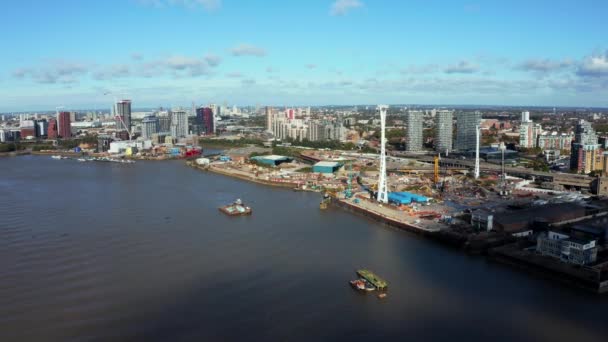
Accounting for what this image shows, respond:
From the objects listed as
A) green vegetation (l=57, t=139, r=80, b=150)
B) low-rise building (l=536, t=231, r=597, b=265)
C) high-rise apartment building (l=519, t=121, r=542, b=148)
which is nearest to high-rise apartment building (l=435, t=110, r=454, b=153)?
high-rise apartment building (l=519, t=121, r=542, b=148)

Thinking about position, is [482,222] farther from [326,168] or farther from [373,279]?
[326,168]

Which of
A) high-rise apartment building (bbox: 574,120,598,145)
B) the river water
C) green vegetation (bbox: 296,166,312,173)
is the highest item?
high-rise apartment building (bbox: 574,120,598,145)

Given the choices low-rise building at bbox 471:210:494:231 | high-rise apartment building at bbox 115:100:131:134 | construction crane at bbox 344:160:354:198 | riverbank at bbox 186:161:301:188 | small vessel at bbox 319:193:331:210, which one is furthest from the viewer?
high-rise apartment building at bbox 115:100:131:134

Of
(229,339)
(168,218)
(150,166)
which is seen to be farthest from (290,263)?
(150,166)

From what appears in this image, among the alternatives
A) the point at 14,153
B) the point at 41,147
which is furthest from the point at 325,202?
the point at 41,147

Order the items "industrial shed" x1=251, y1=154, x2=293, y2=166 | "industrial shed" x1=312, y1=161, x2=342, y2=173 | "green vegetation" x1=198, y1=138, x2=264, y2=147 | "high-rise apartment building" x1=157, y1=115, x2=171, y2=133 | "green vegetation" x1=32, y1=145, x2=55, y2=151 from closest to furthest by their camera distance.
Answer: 1. "industrial shed" x1=312, y1=161, x2=342, y2=173
2. "industrial shed" x1=251, y1=154, x2=293, y2=166
3. "green vegetation" x1=32, y1=145, x2=55, y2=151
4. "green vegetation" x1=198, y1=138, x2=264, y2=147
5. "high-rise apartment building" x1=157, y1=115, x2=171, y2=133

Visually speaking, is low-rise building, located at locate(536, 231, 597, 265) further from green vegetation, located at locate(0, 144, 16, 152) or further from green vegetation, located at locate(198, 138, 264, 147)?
green vegetation, located at locate(0, 144, 16, 152)
